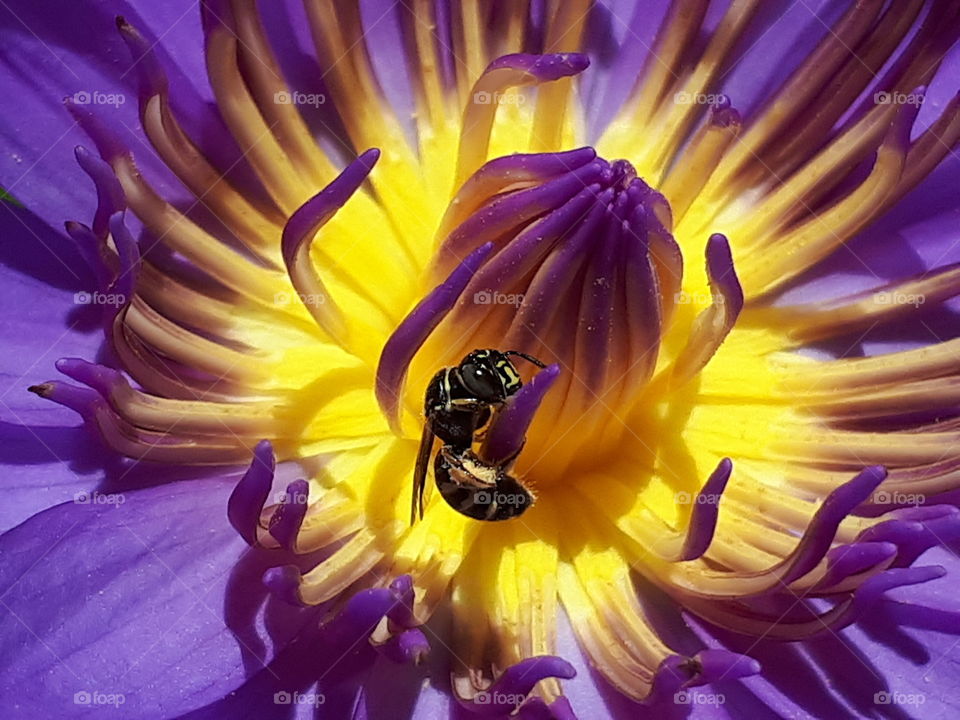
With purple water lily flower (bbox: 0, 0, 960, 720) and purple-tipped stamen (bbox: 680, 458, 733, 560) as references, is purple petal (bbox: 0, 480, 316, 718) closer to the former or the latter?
purple water lily flower (bbox: 0, 0, 960, 720)

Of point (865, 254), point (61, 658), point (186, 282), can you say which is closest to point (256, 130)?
point (186, 282)

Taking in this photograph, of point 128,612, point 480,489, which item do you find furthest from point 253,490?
point 480,489

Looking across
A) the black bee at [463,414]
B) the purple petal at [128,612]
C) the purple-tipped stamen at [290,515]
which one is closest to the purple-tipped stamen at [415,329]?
the black bee at [463,414]

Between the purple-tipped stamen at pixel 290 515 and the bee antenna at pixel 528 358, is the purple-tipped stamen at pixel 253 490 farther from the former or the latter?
the bee antenna at pixel 528 358

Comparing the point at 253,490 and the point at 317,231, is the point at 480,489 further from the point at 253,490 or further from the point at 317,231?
the point at 317,231

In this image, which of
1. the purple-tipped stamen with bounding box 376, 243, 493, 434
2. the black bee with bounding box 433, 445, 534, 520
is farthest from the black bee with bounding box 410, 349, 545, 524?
the purple-tipped stamen with bounding box 376, 243, 493, 434
